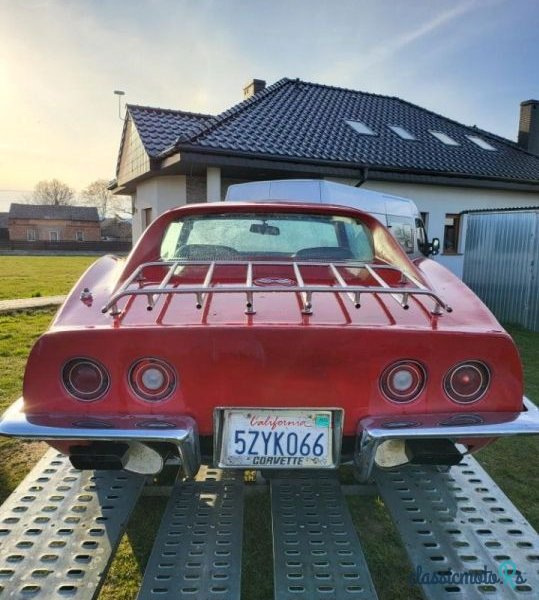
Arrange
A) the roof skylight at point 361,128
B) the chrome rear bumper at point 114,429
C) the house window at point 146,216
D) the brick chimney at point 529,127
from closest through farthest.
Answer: the chrome rear bumper at point 114,429 → the roof skylight at point 361,128 → the house window at point 146,216 → the brick chimney at point 529,127

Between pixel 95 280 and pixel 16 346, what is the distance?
13.0ft

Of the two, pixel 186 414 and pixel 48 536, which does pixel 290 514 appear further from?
pixel 48 536

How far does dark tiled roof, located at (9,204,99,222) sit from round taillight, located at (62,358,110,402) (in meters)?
59.7

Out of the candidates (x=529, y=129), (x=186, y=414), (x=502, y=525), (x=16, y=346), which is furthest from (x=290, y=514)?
(x=529, y=129)

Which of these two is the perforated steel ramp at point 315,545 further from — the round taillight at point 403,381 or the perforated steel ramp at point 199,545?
the round taillight at point 403,381

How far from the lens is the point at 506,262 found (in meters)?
8.44

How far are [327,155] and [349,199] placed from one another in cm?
480

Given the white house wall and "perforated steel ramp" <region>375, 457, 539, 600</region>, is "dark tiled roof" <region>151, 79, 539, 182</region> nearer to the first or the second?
the white house wall

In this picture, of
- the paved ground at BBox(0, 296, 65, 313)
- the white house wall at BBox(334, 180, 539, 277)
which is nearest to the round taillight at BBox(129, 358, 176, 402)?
the paved ground at BBox(0, 296, 65, 313)

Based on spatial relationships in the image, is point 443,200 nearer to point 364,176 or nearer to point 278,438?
point 364,176

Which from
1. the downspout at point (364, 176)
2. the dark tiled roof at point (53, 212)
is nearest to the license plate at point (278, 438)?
the downspout at point (364, 176)

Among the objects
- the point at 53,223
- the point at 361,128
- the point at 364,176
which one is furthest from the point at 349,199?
the point at 53,223

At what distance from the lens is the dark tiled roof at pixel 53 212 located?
5469 cm

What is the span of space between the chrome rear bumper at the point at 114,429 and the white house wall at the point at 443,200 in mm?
10645
